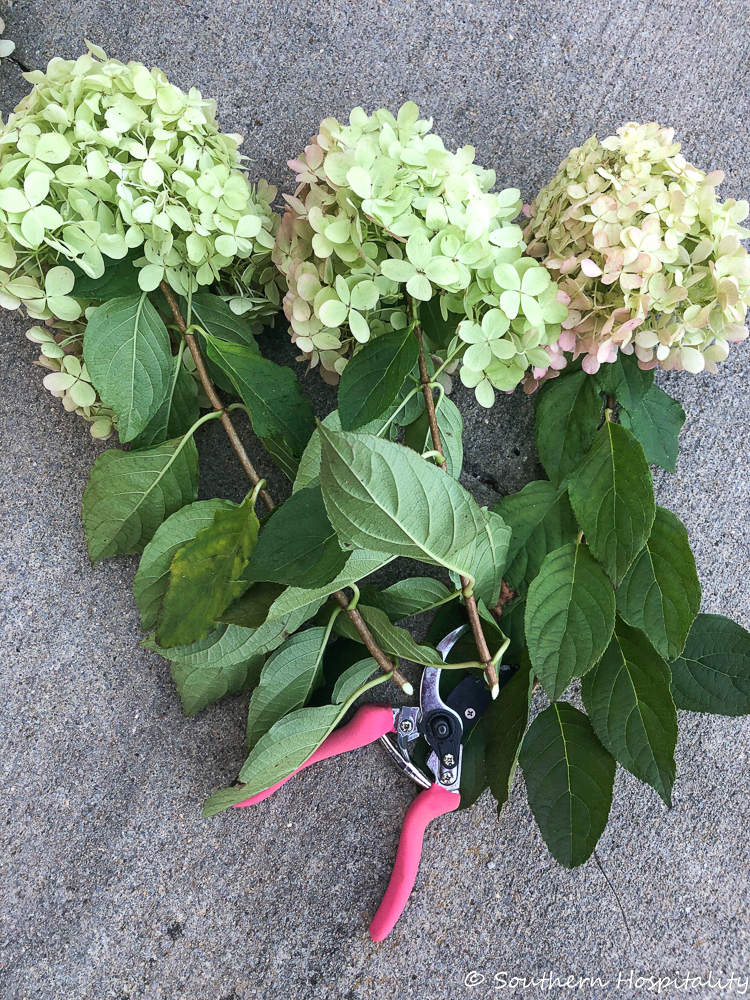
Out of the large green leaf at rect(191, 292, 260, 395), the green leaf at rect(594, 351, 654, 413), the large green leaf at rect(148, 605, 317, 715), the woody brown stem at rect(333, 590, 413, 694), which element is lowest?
the large green leaf at rect(148, 605, 317, 715)

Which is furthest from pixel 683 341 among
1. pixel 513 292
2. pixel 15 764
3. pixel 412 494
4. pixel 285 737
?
pixel 15 764

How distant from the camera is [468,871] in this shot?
2.83 ft

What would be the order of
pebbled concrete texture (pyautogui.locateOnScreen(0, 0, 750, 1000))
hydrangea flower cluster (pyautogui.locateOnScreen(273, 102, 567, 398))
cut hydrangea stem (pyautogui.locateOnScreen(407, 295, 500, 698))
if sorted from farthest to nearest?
1. pebbled concrete texture (pyautogui.locateOnScreen(0, 0, 750, 1000))
2. cut hydrangea stem (pyautogui.locateOnScreen(407, 295, 500, 698))
3. hydrangea flower cluster (pyautogui.locateOnScreen(273, 102, 567, 398))

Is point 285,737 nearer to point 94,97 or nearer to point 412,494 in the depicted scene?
point 412,494

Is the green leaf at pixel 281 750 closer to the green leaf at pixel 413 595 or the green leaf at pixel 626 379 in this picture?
the green leaf at pixel 413 595

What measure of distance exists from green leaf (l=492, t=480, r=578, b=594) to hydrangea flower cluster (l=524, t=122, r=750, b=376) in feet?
0.52

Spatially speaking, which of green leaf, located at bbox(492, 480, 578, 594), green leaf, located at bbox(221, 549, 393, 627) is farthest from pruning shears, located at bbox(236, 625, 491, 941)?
green leaf, located at bbox(221, 549, 393, 627)

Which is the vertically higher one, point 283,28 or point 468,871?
point 283,28

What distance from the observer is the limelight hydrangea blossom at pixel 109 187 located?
2.04 feet

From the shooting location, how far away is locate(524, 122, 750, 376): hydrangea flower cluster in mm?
660

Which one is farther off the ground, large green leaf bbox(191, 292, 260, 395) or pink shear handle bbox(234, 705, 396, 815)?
large green leaf bbox(191, 292, 260, 395)

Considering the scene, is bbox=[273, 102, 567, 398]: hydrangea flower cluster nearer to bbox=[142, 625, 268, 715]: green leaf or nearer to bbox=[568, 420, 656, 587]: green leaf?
bbox=[568, 420, 656, 587]: green leaf

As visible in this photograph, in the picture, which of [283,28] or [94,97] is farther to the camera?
[283,28]

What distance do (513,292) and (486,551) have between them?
27 centimetres
